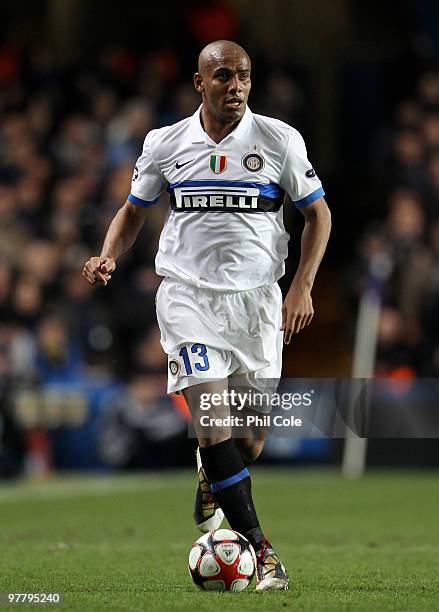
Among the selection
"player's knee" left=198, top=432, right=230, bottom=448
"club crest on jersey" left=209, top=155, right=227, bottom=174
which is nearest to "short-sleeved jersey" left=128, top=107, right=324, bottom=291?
"club crest on jersey" left=209, top=155, right=227, bottom=174

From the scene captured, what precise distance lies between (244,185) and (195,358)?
837 mm

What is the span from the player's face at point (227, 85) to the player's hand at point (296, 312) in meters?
0.87

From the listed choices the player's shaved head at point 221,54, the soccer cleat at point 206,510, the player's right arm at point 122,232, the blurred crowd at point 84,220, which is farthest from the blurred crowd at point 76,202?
the player's shaved head at point 221,54

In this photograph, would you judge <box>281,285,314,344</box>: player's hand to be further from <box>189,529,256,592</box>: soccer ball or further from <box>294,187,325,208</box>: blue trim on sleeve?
<box>189,529,256,592</box>: soccer ball

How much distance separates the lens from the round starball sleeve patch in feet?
21.8

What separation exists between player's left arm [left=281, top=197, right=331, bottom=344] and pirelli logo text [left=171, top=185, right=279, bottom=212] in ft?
0.79

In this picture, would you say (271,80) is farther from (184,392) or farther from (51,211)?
(184,392)

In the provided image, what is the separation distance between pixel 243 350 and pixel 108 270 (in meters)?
0.74

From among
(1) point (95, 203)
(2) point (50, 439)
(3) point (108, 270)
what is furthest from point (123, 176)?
(3) point (108, 270)

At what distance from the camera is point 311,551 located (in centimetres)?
845

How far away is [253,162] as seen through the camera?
666cm

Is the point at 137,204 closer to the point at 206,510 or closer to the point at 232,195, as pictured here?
the point at 232,195

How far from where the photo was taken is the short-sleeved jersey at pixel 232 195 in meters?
6.66

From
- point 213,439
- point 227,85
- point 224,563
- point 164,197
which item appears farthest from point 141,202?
point 164,197
